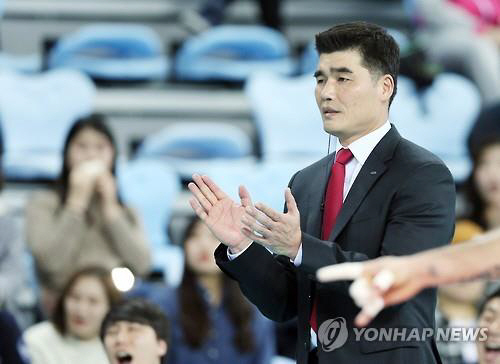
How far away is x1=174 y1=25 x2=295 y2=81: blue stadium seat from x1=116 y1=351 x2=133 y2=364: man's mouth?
3.93 metres

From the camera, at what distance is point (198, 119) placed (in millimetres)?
8078

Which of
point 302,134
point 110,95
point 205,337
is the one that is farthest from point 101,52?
point 205,337

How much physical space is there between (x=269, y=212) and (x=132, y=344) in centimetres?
148

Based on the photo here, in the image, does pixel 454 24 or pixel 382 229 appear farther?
pixel 454 24

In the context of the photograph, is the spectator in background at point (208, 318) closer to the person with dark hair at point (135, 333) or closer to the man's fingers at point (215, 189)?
the person with dark hair at point (135, 333)

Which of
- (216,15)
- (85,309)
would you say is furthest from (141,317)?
(216,15)

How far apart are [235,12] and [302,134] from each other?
1.71m

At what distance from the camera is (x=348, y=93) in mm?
3355

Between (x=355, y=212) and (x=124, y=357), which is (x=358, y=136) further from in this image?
(x=124, y=357)

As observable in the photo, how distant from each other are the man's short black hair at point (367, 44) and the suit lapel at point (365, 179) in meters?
0.21

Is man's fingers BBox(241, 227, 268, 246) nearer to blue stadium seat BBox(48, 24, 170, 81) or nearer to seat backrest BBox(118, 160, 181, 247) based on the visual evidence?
seat backrest BBox(118, 160, 181, 247)

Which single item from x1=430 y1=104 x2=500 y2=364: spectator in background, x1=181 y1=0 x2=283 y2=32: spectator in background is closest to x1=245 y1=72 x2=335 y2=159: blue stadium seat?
x1=181 y1=0 x2=283 y2=32: spectator in background

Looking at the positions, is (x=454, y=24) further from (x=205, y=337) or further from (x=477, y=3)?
(x=205, y=337)

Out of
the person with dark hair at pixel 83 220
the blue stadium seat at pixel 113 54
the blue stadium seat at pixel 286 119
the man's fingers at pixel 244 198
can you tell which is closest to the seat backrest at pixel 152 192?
the person with dark hair at pixel 83 220
